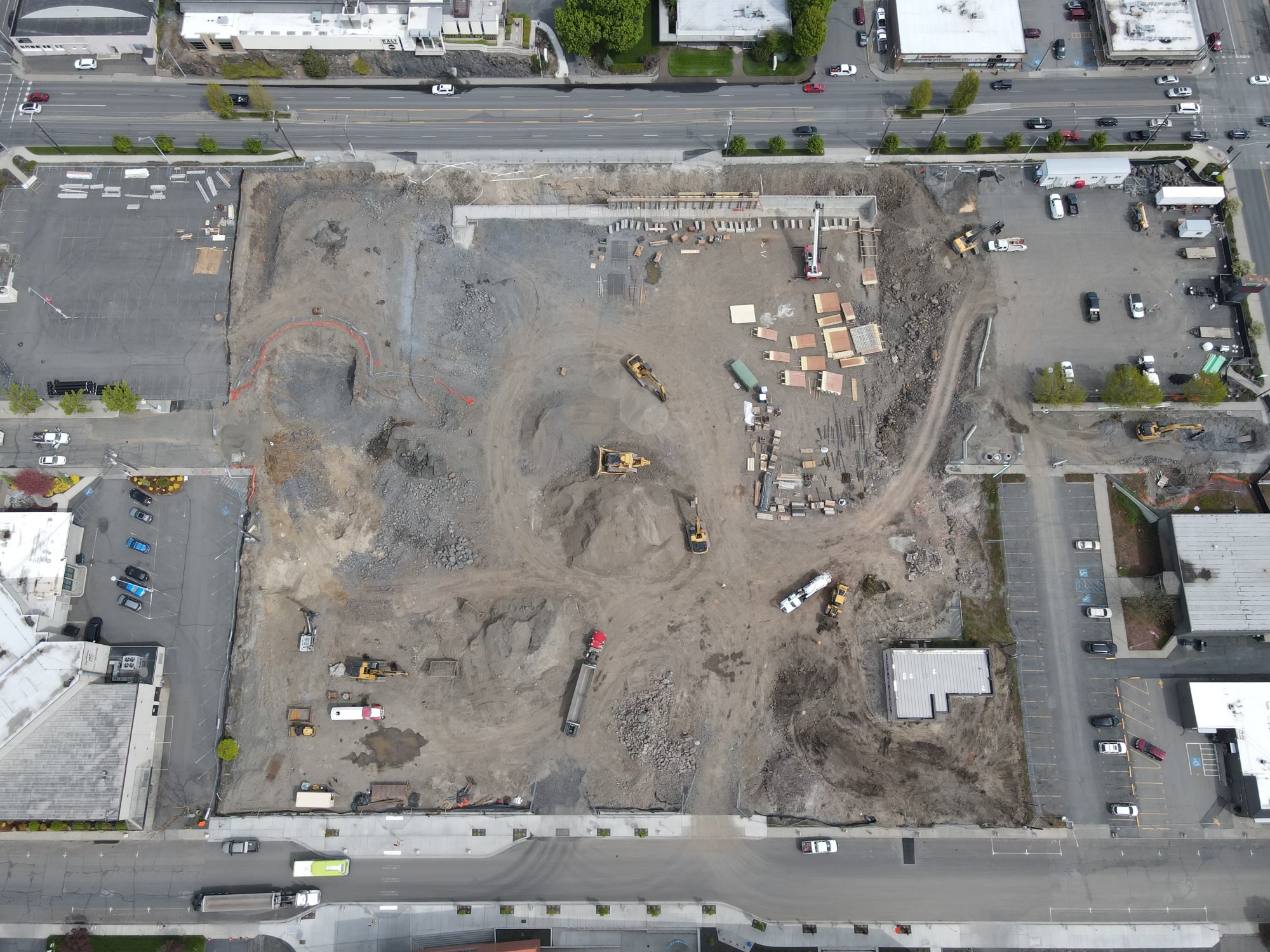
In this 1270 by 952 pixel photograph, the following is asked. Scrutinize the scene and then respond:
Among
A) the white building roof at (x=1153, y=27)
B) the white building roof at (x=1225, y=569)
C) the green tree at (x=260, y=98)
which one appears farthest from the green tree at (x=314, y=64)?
the white building roof at (x=1225, y=569)

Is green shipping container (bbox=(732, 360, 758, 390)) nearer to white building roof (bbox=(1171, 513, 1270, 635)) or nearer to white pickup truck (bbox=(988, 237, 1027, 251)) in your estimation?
white pickup truck (bbox=(988, 237, 1027, 251))

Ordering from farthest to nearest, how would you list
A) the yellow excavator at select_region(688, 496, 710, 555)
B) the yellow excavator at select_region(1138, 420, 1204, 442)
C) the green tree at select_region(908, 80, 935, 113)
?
the green tree at select_region(908, 80, 935, 113)
the yellow excavator at select_region(1138, 420, 1204, 442)
the yellow excavator at select_region(688, 496, 710, 555)

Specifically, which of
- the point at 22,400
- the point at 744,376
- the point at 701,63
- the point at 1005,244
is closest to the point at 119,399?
the point at 22,400

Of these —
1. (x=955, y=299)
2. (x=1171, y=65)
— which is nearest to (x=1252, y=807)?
(x=955, y=299)

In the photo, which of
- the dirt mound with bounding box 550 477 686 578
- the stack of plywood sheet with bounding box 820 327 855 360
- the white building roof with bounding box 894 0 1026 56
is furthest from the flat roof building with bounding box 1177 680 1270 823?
the white building roof with bounding box 894 0 1026 56

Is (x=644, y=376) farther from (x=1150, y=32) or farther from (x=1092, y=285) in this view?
(x=1150, y=32)

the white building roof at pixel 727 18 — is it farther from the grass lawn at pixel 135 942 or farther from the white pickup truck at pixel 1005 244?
the grass lawn at pixel 135 942
